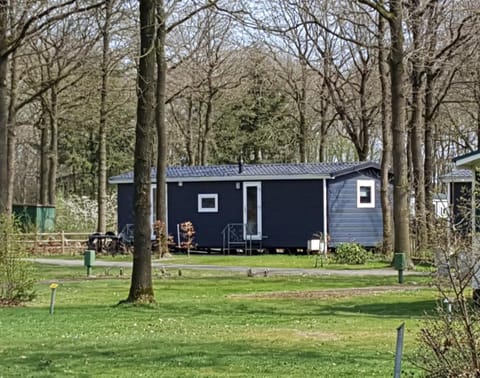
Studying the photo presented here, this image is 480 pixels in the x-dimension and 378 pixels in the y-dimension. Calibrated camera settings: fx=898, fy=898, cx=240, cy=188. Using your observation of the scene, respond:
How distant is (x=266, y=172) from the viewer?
110 ft

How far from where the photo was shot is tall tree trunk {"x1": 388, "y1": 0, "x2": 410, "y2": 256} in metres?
24.2

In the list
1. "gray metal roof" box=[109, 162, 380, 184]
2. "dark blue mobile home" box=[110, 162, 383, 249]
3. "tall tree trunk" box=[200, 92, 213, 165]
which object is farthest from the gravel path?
"tall tree trunk" box=[200, 92, 213, 165]

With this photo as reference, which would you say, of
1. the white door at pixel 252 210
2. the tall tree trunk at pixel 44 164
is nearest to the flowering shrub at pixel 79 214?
the tall tree trunk at pixel 44 164

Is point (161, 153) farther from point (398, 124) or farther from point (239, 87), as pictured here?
point (239, 87)

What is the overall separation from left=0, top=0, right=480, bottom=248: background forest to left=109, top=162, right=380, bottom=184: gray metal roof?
1528mm

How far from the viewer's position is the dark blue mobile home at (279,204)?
32.6 metres

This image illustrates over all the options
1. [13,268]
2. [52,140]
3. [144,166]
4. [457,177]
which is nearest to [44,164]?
[52,140]

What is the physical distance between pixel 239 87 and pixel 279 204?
46.1ft

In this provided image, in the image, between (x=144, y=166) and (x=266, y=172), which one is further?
(x=266, y=172)

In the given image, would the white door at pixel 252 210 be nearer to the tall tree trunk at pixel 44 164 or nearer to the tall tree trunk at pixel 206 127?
the tall tree trunk at pixel 206 127

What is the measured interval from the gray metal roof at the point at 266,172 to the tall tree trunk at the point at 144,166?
16968mm

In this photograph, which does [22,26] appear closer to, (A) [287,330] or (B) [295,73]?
(A) [287,330]

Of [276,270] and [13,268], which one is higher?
[13,268]

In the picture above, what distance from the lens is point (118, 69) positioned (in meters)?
34.6
